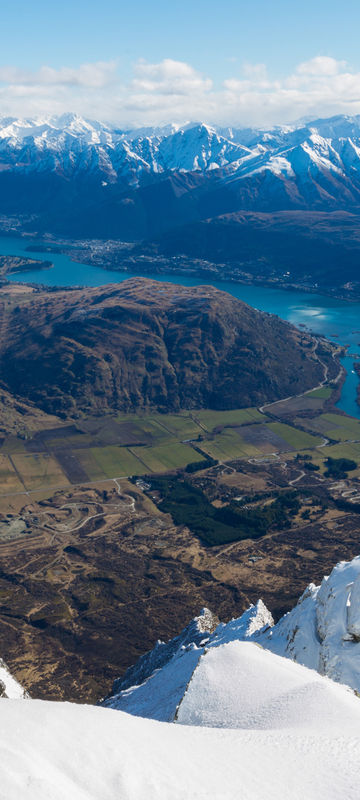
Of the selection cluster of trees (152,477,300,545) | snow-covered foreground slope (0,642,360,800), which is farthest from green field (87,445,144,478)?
snow-covered foreground slope (0,642,360,800)

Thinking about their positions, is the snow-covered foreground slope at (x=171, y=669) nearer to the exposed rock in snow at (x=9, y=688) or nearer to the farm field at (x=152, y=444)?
the exposed rock in snow at (x=9, y=688)

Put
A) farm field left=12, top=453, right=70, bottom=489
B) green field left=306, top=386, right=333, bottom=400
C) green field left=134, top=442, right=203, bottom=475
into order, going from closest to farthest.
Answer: farm field left=12, top=453, right=70, bottom=489 < green field left=134, top=442, right=203, bottom=475 < green field left=306, top=386, right=333, bottom=400

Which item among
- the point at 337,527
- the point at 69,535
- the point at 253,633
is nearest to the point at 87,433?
the point at 69,535

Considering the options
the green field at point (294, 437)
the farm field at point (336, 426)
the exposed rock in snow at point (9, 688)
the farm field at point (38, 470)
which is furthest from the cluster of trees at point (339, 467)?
the exposed rock in snow at point (9, 688)

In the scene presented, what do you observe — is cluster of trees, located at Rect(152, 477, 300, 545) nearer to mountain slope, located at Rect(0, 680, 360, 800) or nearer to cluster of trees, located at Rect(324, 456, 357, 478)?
cluster of trees, located at Rect(324, 456, 357, 478)

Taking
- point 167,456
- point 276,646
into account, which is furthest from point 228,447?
point 276,646

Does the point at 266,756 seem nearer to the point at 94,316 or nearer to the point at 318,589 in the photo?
the point at 318,589
